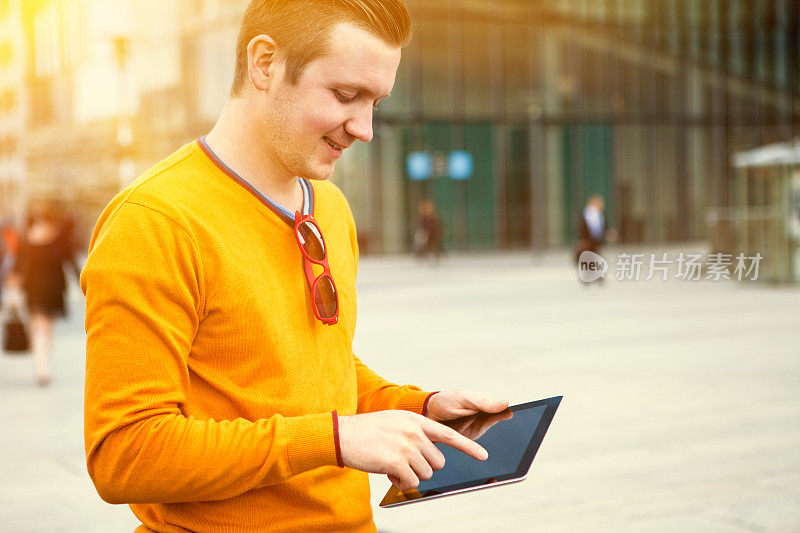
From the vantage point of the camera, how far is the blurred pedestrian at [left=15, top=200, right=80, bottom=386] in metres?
10.3

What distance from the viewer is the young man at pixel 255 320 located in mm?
1435

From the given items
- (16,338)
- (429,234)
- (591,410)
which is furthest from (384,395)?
(429,234)

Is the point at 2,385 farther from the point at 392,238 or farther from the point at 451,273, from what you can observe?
the point at 392,238

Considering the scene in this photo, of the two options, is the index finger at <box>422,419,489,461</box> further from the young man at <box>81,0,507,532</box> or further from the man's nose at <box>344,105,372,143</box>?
the man's nose at <box>344,105,372,143</box>

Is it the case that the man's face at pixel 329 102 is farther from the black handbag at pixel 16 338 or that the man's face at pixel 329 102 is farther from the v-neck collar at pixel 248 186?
the black handbag at pixel 16 338

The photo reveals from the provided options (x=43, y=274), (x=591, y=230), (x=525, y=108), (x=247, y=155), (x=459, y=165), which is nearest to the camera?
(x=247, y=155)

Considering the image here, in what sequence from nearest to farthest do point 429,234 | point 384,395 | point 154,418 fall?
point 154,418, point 384,395, point 429,234

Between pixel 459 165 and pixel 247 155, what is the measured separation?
35.0 meters

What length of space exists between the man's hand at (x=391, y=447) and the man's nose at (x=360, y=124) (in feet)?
1.43

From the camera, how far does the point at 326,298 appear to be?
5.56 ft

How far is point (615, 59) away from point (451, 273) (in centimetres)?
1615

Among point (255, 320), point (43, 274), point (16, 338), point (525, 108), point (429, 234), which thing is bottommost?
point (429, 234)

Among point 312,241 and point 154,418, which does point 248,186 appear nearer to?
point 312,241

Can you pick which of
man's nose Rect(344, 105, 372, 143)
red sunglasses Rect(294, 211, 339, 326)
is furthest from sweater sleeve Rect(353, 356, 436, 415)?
man's nose Rect(344, 105, 372, 143)
